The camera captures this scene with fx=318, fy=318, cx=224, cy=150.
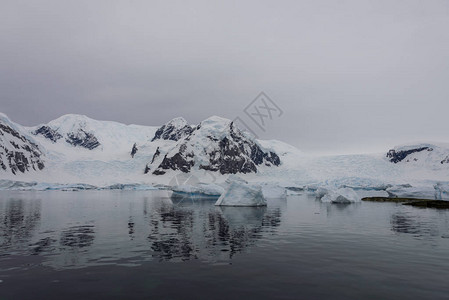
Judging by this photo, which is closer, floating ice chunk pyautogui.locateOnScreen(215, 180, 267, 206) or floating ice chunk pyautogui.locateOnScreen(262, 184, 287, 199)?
floating ice chunk pyautogui.locateOnScreen(215, 180, 267, 206)

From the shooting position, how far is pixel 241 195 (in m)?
44.6

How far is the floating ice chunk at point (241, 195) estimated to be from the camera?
44.4m

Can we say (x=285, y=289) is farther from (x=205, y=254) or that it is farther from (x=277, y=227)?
(x=277, y=227)

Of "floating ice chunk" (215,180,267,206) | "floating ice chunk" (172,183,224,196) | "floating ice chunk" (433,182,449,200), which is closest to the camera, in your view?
"floating ice chunk" (215,180,267,206)

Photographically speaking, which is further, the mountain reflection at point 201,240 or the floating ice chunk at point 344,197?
the floating ice chunk at point 344,197

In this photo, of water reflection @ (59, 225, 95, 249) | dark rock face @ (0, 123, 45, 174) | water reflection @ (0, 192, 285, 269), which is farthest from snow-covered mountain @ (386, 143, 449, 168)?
dark rock face @ (0, 123, 45, 174)

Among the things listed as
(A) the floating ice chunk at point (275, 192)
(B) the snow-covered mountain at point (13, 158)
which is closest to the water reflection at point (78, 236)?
(A) the floating ice chunk at point (275, 192)

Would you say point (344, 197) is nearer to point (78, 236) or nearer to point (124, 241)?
point (124, 241)

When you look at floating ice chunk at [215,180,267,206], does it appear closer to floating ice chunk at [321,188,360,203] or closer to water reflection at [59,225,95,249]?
floating ice chunk at [321,188,360,203]

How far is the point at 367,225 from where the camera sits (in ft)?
83.4

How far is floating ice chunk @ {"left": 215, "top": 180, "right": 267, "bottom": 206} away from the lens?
44.4m

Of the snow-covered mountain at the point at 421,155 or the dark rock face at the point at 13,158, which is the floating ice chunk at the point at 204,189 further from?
the dark rock face at the point at 13,158

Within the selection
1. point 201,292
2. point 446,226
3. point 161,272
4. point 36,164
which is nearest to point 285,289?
point 201,292

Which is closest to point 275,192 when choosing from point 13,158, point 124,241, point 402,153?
point 124,241
